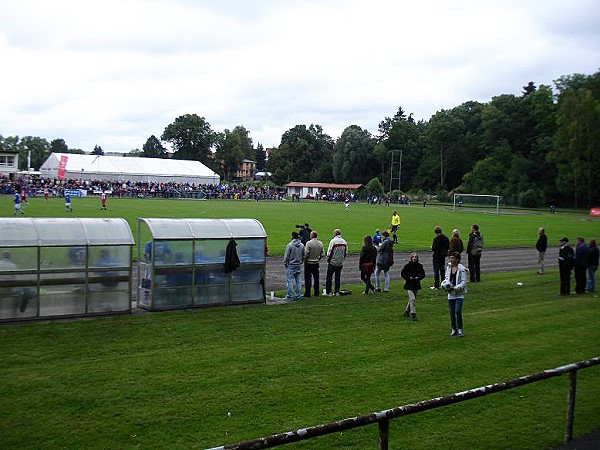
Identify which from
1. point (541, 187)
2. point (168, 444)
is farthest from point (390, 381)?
point (541, 187)

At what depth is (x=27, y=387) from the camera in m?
9.67

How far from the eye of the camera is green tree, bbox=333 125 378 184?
134 meters

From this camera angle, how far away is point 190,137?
14700 cm

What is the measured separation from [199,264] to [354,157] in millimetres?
118595

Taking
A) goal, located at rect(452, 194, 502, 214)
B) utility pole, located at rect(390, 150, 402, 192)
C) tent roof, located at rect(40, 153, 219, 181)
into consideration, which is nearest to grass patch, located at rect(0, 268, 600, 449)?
goal, located at rect(452, 194, 502, 214)

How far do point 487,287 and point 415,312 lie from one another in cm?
711

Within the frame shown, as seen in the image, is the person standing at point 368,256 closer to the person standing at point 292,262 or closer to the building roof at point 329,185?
the person standing at point 292,262

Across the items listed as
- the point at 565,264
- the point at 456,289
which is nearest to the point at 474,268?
the point at 565,264

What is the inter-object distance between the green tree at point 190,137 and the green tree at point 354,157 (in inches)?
1283

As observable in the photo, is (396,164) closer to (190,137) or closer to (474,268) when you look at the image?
(190,137)

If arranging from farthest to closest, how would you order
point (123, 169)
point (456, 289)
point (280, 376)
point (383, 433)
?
point (123, 169), point (456, 289), point (280, 376), point (383, 433)

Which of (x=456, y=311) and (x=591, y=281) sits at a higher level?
(x=456, y=311)

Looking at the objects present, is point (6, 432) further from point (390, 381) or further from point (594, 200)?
point (594, 200)

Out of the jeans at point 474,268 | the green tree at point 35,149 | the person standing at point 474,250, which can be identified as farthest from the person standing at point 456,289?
the green tree at point 35,149
